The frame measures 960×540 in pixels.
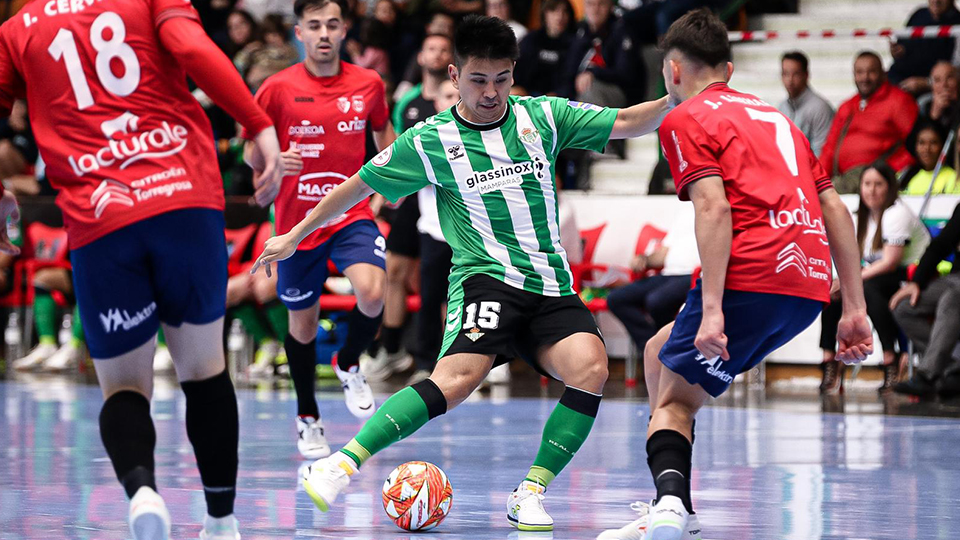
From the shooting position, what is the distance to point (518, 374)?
43.3ft

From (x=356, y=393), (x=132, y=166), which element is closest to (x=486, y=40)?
(x=132, y=166)

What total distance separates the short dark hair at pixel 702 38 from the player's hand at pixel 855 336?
3.12ft

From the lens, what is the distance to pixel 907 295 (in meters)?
10.2

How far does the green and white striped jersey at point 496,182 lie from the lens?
17.7 feet

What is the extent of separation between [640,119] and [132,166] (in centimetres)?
219

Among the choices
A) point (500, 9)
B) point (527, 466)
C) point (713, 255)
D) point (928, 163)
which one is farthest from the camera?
point (500, 9)

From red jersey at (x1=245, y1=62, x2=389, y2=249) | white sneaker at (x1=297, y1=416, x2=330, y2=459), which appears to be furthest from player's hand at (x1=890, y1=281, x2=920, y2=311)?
white sneaker at (x1=297, y1=416, x2=330, y2=459)

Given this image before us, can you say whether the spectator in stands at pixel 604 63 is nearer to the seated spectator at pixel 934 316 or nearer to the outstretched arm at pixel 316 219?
the seated spectator at pixel 934 316

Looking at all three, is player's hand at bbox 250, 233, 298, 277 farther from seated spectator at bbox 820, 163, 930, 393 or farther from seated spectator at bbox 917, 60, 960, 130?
seated spectator at bbox 917, 60, 960, 130

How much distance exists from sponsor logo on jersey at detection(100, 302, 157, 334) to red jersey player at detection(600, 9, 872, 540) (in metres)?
1.65

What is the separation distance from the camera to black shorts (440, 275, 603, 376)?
17.2 ft

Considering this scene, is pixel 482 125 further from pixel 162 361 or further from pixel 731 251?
pixel 162 361

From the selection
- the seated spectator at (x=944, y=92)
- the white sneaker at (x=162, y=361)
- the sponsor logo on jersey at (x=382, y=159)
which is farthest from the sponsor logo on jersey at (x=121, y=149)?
the white sneaker at (x=162, y=361)

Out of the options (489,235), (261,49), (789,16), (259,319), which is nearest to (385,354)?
(259,319)
